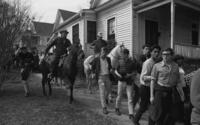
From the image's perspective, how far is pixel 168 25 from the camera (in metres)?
15.8

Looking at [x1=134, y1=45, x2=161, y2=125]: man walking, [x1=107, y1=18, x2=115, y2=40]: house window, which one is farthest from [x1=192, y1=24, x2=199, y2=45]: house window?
[x1=134, y1=45, x2=161, y2=125]: man walking

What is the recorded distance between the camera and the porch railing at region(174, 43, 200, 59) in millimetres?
11959

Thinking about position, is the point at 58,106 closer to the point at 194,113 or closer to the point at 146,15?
the point at 194,113

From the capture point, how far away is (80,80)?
1268 centimetres

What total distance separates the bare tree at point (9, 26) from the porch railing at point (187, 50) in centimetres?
856

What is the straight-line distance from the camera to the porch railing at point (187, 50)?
11959 millimetres

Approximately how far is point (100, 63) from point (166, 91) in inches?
102

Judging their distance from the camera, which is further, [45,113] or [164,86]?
[45,113]

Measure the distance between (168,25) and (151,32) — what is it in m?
1.91

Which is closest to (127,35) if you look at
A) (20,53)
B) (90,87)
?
(90,87)

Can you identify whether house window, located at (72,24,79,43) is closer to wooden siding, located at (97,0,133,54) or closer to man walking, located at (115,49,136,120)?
wooden siding, located at (97,0,133,54)

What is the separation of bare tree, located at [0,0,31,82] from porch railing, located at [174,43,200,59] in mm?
8557

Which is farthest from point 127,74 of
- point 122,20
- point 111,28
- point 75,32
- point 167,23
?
point 75,32

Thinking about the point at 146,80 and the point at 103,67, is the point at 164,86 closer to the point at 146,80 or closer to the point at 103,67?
the point at 146,80
